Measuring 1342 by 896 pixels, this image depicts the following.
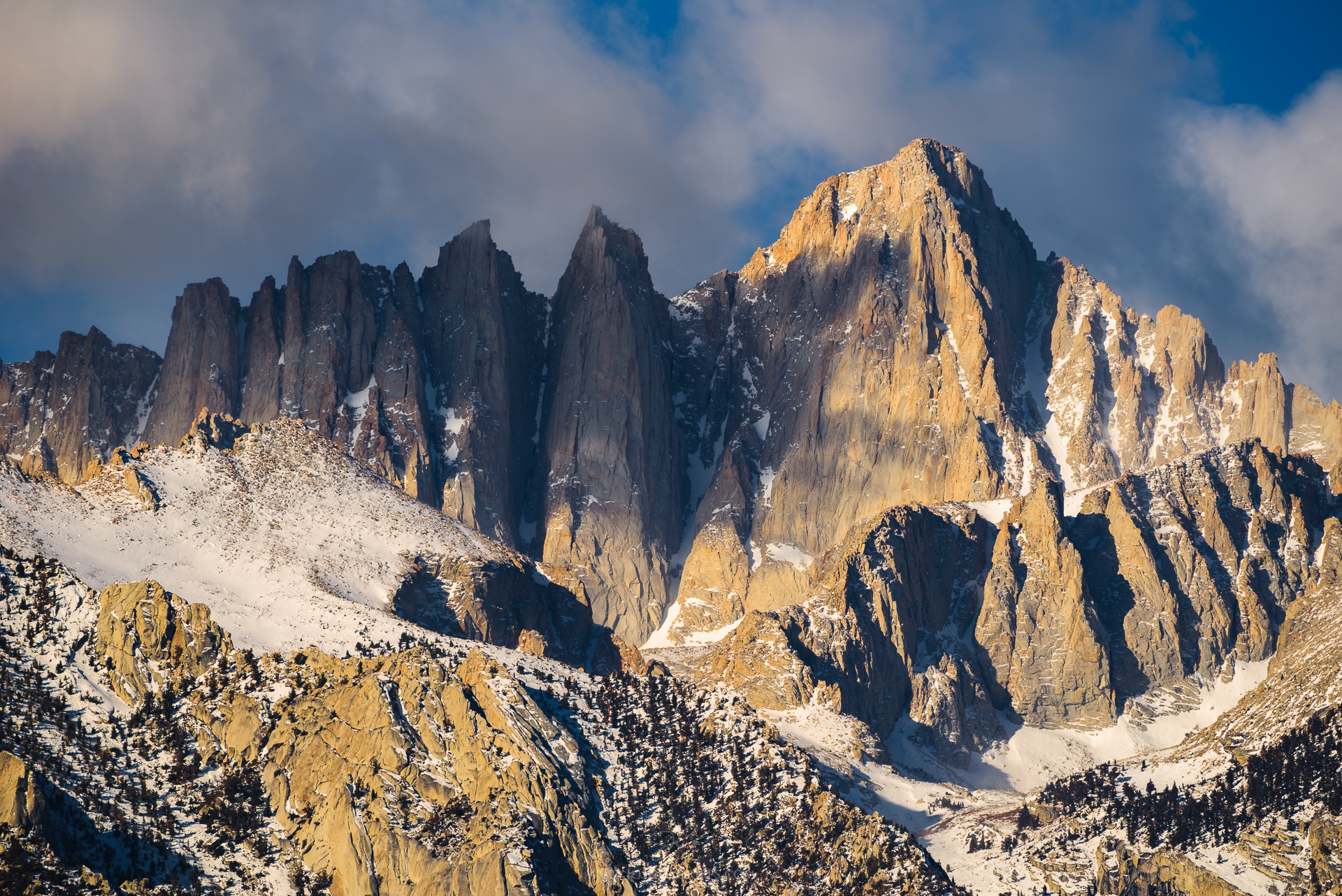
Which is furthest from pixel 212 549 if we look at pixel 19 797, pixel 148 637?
pixel 19 797

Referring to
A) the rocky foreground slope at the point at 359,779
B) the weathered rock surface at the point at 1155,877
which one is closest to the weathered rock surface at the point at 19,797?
the rocky foreground slope at the point at 359,779

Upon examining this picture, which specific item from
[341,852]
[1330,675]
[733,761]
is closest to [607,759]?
A: [733,761]

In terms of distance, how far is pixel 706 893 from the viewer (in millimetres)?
147250

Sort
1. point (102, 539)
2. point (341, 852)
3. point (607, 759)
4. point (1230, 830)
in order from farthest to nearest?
point (102, 539), point (607, 759), point (1230, 830), point (341, 852)

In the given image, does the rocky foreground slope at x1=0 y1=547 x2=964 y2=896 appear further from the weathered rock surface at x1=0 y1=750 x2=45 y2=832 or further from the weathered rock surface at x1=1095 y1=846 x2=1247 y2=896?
the weathered rock surface at x1=1095 y1=846 x2=1247 y2=896

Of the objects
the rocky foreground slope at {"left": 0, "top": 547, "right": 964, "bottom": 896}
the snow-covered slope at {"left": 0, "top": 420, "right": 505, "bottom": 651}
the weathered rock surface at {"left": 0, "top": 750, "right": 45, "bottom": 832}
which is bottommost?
the weathered rock surface at {"left": 0, "top": 750, "right": 45, "bottom": 832}

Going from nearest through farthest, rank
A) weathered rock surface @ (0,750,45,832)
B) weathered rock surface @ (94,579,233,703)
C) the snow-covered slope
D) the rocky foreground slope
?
weathered rock surface @ (0,750,45,832) < the rocky foreground slope < weathered rock surface @ (94,579,233,703) < the snow-covered slope

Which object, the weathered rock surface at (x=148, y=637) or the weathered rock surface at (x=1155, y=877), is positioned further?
the weathered rock surface at (x=148, y=637)

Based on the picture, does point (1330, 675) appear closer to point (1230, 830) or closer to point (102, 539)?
point (1230, 830)

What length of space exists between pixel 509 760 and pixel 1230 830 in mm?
63743

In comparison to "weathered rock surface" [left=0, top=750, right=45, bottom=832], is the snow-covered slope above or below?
above

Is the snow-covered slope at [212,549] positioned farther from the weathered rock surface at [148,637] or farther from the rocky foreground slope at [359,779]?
the rocky foreground slope at [359,779]

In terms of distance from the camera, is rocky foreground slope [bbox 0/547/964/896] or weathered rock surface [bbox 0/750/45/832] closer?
weathered rock surface [bbox 0/750/45/832]

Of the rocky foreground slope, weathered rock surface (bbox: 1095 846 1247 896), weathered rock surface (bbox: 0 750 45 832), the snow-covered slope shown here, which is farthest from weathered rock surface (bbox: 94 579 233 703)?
weathered rock surface (bbox: 1095 846 1247 896)
